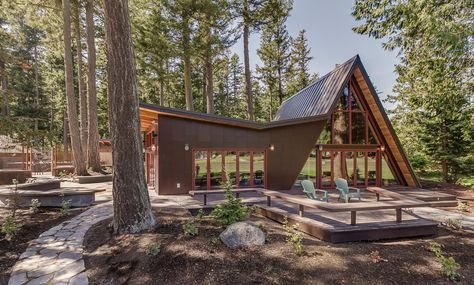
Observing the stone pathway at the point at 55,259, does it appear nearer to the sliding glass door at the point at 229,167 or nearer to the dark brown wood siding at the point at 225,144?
the dark brown wood siding at the point at 225,144

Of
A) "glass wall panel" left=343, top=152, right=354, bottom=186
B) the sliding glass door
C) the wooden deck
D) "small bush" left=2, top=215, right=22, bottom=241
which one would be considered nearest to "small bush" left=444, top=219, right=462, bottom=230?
the wooden deck

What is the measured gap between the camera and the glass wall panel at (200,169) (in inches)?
433

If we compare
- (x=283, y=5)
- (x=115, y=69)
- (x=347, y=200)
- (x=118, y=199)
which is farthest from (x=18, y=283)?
(x=283, y=5)

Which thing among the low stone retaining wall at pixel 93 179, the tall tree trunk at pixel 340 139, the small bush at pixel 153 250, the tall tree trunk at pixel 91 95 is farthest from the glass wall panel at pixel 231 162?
the tall tree trunk at pixel 91 95

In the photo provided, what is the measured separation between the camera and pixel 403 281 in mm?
3951

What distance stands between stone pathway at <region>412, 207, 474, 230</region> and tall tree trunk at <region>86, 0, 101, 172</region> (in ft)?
51.3

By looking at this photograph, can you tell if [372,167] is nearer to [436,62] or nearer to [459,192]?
[459,192]

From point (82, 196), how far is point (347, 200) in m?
8.77

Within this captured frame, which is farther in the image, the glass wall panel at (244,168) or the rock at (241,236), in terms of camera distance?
the glass wall panel at (244,168)

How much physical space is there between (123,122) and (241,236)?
11.0 ft

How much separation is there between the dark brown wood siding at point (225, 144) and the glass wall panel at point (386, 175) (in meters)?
4.13

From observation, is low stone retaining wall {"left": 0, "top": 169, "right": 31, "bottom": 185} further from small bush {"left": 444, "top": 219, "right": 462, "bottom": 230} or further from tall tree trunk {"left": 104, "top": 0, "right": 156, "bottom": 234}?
small bush {"left": 444, "top": 219, "right": 462, "bottom": 230}

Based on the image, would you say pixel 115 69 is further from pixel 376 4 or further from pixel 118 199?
pixel 376 4

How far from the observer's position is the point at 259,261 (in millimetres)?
4273
